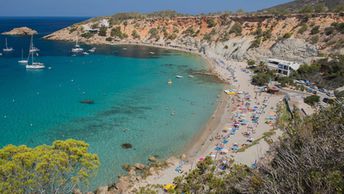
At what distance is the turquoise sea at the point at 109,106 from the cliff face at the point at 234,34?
15.5 m

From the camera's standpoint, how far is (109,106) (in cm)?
4100

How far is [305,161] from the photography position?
1257 cm

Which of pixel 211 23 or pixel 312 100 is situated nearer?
pixel 312 100

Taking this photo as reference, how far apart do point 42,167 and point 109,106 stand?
27.5m

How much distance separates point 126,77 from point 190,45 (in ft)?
140

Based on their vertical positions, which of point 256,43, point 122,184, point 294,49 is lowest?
point 122,184

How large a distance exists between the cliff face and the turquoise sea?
15.5 metres

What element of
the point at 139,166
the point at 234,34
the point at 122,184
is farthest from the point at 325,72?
the point at 122,184

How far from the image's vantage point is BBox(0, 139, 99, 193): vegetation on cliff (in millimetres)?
12938

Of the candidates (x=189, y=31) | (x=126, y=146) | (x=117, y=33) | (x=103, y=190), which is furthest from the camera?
(x=117, y=33)

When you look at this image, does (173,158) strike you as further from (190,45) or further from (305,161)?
(190,45)

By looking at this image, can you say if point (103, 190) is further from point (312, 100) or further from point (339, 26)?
point (339, 26)

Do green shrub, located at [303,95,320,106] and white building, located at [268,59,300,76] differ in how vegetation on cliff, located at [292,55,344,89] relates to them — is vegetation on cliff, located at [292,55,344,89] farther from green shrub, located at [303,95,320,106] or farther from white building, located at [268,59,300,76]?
green shrub, located at [303,95,320,106]

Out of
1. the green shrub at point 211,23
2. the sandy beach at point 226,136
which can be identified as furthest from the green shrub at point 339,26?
the green shrub at point 211,23
